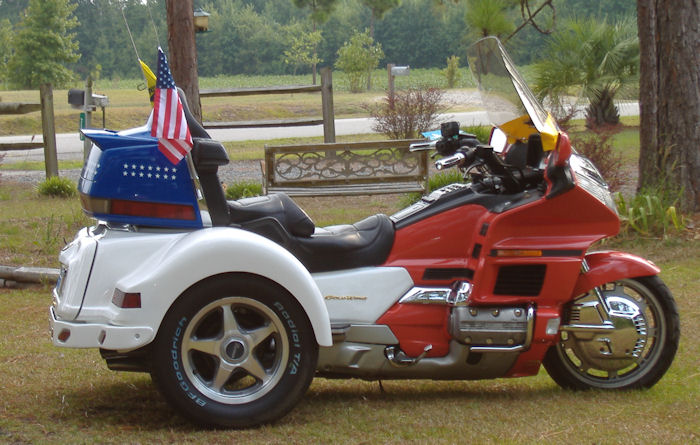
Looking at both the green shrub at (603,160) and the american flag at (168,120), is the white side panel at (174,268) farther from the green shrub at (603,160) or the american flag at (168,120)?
the green shrub at (603,160)

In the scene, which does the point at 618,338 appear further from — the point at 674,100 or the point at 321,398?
the point at 674,100

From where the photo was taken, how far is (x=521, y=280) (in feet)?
14.7

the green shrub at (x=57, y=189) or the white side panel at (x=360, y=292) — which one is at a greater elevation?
the white side panel at (x=360, y=292)

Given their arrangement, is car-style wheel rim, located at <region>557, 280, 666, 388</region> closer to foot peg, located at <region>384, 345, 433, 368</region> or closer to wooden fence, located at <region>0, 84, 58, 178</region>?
foot peg, located at <region>384, 345, 433, 368</region>

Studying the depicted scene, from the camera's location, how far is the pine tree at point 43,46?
4119 centimetres

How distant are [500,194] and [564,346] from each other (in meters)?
0.87

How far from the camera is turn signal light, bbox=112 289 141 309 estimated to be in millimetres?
3949

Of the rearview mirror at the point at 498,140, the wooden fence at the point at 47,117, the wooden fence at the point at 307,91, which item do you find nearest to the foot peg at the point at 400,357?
the rearview mirror at the point at 498,140

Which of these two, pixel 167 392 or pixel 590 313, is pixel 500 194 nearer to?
pixel 590 313

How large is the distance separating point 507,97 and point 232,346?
6.31ft

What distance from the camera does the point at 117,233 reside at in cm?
411

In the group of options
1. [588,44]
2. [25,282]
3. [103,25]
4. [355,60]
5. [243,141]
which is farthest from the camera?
[103,25]

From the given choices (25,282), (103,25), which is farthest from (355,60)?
(25,282)

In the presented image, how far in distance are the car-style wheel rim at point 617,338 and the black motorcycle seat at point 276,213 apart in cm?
142
